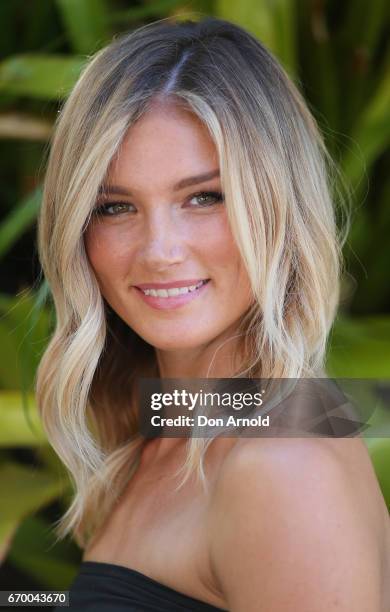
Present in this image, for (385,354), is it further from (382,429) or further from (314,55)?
(314,55)

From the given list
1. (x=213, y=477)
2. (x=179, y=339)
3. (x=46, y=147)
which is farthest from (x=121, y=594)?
(x=46, y=147)

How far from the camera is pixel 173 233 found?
0.94 m

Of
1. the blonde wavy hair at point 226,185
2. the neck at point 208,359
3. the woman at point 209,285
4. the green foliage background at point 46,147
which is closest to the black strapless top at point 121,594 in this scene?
the woman at point 209,285

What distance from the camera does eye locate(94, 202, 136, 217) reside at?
989 mm

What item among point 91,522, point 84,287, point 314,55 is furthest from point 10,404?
point 314,55

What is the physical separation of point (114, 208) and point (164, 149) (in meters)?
0.10

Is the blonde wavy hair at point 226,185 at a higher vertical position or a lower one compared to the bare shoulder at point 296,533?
higher

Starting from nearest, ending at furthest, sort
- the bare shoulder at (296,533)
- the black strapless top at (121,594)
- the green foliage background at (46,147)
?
the bare shoulder at (296,533)
the black strapless top at (121,594)
the green foliage background at (46,147)

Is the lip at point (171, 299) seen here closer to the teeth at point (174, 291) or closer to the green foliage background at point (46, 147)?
the teeth at point (174, 291)

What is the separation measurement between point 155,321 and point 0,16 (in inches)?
52.8

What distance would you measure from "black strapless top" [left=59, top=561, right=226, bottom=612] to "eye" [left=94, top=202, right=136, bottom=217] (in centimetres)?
37

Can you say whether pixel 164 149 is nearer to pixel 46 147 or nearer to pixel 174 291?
pixel 174 291

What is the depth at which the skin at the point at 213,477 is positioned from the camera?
79 centimetres

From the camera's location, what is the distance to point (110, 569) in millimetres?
1002
